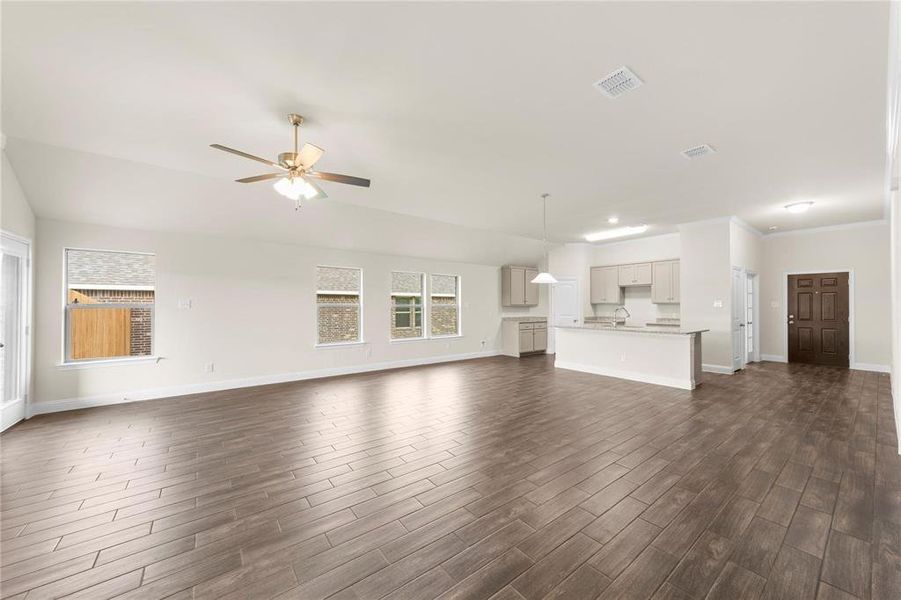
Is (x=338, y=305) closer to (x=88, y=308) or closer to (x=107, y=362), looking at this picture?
(x=107, y=362)

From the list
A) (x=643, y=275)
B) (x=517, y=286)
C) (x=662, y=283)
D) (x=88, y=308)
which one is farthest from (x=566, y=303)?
(x=88, y=308)

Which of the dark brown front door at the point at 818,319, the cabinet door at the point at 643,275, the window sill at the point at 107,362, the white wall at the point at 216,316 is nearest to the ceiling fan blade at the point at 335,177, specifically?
the white wall at the point at 216,316

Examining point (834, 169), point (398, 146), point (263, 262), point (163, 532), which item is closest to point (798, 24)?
point (398, 146)

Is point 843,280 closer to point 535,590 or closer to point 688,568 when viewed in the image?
point 688,568

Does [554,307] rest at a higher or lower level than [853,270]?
lower

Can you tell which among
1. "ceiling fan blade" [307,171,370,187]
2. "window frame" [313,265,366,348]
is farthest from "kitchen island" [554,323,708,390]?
"ceiling fan blade" [307,171,370,187]

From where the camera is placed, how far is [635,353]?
5977 millimetres

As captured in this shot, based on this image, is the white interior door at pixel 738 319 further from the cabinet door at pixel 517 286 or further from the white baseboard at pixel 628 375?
the cabinet door at pixel 517 286

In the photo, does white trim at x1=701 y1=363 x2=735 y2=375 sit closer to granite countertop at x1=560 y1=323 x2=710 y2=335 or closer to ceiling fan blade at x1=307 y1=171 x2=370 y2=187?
granite countertop at x1=560 y1=323 x2=710 y2=335

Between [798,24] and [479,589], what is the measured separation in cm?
341

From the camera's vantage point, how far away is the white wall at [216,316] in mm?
4477

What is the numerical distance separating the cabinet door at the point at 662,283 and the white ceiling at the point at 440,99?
2991 millimetres

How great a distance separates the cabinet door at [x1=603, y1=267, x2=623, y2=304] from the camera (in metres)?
8.69

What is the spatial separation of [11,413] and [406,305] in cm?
561
